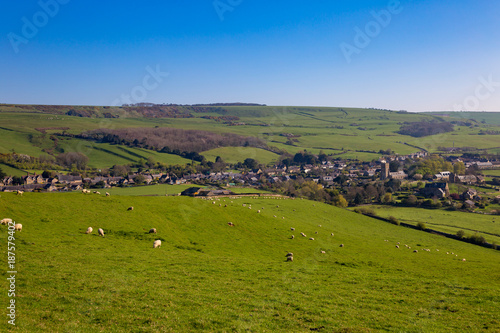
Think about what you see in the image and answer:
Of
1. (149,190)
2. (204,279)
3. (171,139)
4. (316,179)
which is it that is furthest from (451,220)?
(171,139)

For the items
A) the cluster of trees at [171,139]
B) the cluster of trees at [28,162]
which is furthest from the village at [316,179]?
the cluster of trees at [171,139]

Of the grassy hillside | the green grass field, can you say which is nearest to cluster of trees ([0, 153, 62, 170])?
the green grass field

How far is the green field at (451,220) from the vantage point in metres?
55.1

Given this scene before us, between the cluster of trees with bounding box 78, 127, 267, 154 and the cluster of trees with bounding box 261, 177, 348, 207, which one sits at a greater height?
the cluster of trees with bounding box 78, 127, 267, 154

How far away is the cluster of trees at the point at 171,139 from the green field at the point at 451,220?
9563 cm

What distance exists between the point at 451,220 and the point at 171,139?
4776 inches

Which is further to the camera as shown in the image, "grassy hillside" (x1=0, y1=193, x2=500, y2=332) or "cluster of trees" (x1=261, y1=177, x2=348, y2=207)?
"cluster of trees" (x1=261, y1=177, x2=348, y2=207)

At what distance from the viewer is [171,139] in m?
154

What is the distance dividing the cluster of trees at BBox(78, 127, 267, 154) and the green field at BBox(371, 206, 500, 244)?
95.6 metres

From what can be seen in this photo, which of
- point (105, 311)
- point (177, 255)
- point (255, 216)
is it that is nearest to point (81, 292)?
point (105, 311)

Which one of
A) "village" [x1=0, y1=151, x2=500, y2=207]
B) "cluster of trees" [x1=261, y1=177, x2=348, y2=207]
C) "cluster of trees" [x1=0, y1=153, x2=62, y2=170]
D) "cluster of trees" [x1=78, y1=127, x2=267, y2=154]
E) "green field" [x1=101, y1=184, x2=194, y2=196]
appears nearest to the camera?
"green field" [x1=101, y1=184, x2=194, y2=196]

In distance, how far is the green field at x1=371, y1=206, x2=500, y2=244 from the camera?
5506 cm

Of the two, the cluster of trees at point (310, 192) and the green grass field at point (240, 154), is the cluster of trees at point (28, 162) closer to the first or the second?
the green grass field at point (240, 154)

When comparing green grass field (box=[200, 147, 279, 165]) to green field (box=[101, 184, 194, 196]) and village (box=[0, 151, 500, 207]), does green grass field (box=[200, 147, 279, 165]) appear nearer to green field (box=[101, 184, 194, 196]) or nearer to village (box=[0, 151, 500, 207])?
village (box=[0, 151, 500, 207])
